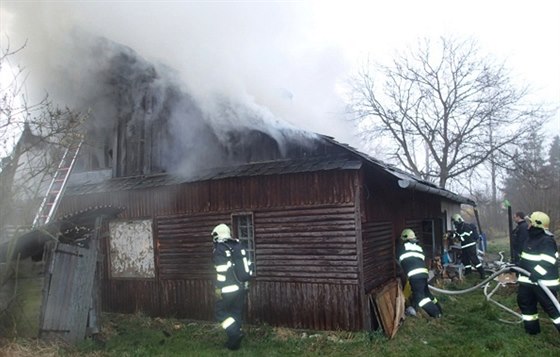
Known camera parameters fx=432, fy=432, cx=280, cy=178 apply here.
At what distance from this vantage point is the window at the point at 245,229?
7949 mm

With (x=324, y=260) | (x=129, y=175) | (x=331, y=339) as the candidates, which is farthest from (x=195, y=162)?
(x=331, y=339)

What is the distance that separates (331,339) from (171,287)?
3.53 metres

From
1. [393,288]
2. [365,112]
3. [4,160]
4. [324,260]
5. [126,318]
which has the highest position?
[365,112]

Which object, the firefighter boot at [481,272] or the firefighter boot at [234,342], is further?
the firefighter boot at [481,272]

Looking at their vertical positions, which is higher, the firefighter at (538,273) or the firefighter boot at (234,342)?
the firefighter at (538,273)

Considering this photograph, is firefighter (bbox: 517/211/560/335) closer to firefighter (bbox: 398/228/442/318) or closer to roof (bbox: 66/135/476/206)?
firefighter (bbox: 398/228/442/318)

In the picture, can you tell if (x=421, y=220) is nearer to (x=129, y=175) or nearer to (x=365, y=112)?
(x=129, y=175)

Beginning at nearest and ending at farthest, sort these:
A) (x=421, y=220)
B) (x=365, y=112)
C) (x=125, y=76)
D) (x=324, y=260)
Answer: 1. (x=324, y=260)
2. (x=125, y=76)
3. (x=421, y=220)
4. (x=365, y=112)

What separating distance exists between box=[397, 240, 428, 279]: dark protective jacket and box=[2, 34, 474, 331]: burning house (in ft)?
2.14

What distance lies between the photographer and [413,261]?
24.3 feet

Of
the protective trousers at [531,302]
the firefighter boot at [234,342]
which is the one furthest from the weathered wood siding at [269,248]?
the protective trousers at [531,302]

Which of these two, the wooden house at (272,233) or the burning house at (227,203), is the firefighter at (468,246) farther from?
the wooden house at (272,233)

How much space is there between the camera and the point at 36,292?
21.6ft

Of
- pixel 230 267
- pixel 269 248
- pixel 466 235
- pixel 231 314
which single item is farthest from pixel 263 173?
pixel 466 235
